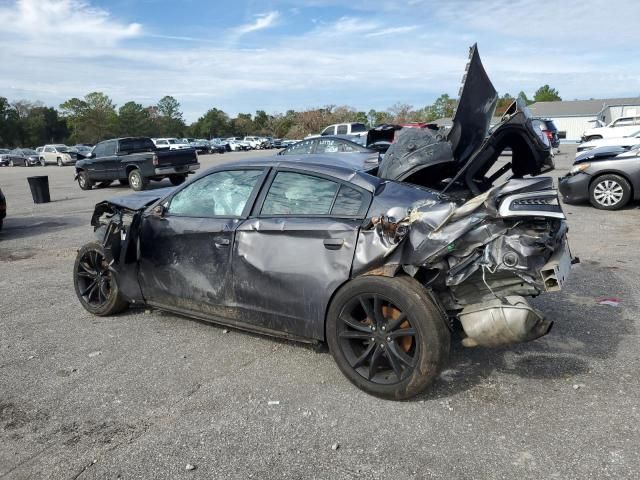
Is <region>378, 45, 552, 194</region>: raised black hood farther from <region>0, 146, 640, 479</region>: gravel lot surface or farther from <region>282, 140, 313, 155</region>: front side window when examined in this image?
<region>282, 140, 313, 155</region>: front side window

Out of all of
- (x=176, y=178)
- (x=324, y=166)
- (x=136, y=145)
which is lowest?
(x=176, y=178)

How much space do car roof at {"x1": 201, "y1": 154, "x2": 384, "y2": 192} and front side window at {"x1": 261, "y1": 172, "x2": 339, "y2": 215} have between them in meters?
0.08

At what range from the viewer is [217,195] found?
434cm

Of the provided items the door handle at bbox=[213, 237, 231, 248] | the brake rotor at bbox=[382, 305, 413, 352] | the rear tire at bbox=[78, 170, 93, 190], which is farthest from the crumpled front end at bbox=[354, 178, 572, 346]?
the rear tire at bbox=[78, 170, 93, 190]

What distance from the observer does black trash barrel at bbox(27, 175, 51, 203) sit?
14.7 metres

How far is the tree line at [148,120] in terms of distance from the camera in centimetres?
7806

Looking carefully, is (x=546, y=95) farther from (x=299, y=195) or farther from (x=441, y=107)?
(x=299, y=195)

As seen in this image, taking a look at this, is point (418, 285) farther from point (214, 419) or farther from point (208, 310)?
point (208, 310)

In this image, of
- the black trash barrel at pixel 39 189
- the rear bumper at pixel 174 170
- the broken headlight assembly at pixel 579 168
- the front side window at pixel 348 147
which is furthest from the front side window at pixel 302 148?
the black trash barrel at pixel 39 189

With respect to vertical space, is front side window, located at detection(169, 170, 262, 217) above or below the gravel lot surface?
above

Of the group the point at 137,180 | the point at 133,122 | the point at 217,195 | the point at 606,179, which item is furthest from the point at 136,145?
the point at 133,122

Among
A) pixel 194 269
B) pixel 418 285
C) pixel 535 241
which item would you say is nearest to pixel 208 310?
pixel 194 269

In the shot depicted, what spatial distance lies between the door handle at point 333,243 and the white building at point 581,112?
2716 inches

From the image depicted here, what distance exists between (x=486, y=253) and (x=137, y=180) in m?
15.8
